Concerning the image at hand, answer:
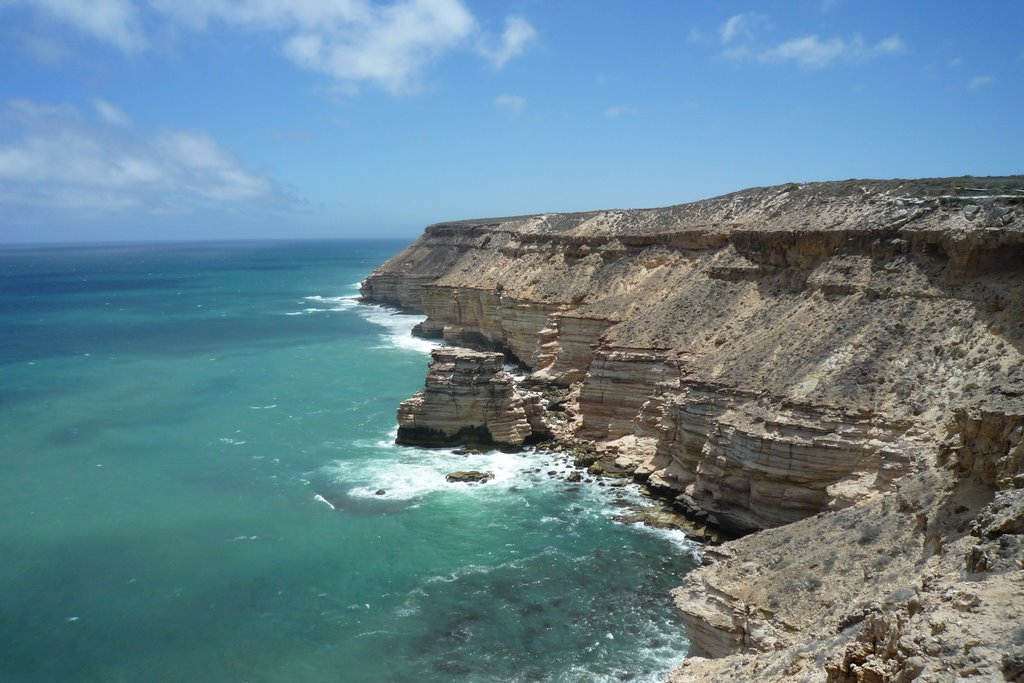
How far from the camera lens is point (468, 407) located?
3800 cm

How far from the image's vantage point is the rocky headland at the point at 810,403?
1170 cm

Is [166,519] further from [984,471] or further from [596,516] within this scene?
[984,471]

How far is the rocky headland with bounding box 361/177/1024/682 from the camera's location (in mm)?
11703

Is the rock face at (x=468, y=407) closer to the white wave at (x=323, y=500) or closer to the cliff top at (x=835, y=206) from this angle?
the white wave at (x=323, y=500)

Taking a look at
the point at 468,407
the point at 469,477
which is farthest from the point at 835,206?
the point at 469,477

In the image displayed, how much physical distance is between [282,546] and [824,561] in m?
20.0

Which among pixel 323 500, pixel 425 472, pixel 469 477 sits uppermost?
pixel 469 477

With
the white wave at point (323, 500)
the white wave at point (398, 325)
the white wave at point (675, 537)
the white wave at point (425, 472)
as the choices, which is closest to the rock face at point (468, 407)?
the white wave at point (425, 472)

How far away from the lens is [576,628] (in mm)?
22797

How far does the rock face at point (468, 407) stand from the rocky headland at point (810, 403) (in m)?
0.11

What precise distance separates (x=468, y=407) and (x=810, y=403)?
16.8m

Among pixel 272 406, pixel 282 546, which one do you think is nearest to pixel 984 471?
pixel 282 546

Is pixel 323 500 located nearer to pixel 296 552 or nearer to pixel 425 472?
pixel 296 552

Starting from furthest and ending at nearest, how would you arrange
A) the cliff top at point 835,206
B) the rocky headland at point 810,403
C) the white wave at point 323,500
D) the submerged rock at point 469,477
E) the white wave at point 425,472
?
the submerged rock at point 469,477 → the white wave at point 425,472 → the white wave at point 323,500 → the cliff top at point 835,206 → the rocky headland at point 810,403
